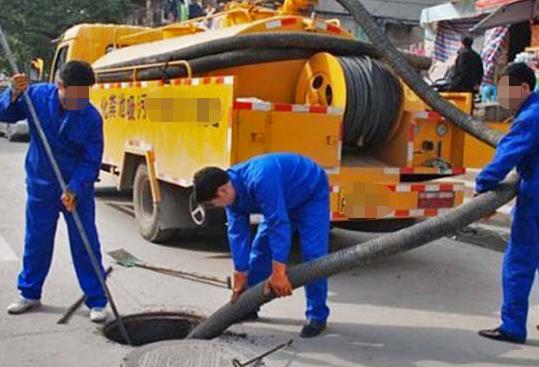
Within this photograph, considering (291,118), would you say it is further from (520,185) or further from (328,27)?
(520,185)

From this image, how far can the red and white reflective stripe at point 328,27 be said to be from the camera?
23.3ft

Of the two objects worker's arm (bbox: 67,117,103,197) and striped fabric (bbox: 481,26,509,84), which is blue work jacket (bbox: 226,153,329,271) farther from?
striped fabric (bbox: 481,26,509,84)

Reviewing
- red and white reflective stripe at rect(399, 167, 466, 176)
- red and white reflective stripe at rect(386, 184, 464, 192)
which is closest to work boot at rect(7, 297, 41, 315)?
red and white reflective stripe at rect(386, 184, 464, 192)

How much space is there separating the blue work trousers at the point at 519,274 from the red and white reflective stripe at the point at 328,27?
3019 millimetres

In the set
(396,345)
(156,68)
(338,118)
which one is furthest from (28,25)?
(396,345)

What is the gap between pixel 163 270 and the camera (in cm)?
654

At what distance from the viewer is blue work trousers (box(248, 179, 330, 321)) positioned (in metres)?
4.78

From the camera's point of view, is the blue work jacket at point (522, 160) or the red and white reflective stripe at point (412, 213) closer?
the blue work jacket at point (522, 160)

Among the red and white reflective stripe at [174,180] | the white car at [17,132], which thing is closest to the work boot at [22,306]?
the red and white reflective stripe at [174,180]

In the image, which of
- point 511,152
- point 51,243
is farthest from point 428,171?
point 51,243

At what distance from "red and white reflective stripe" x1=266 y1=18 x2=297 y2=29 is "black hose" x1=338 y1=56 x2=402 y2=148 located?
0.65 m

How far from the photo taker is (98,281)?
5.08m

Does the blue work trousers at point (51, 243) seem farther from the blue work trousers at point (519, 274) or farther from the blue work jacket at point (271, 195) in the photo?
the blue work trousers at point (519, 274)

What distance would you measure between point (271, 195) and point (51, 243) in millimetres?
1852
